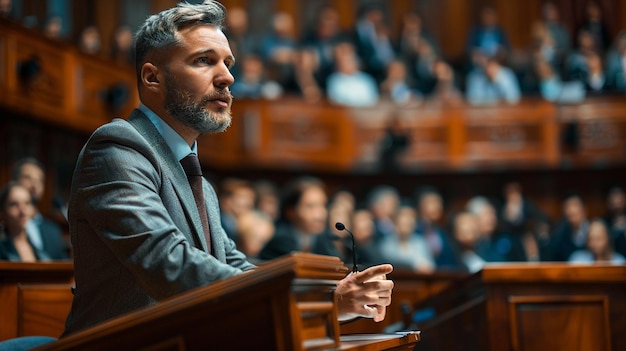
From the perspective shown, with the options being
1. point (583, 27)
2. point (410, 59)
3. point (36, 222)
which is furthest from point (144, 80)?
point (583, 27)

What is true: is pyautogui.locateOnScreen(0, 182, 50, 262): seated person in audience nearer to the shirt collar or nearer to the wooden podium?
the shirt collar

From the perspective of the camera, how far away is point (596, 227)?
692cm

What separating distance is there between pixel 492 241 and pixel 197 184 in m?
5.61

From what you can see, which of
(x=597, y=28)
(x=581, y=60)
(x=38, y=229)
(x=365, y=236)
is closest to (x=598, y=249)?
(x=365, y=236)

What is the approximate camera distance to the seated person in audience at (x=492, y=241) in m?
7.02

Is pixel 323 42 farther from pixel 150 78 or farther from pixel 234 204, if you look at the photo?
pixel 150 78

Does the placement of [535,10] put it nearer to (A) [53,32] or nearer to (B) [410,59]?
(B) [410,59]

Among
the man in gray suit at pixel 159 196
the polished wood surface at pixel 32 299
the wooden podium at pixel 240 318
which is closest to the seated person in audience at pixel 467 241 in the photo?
the polished wood surface at pixel 32 299

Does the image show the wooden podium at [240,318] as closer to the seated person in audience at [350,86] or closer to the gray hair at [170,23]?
the gray hair at [170,23]

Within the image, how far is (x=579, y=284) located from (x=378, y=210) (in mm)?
4607

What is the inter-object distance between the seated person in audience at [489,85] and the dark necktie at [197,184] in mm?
7621

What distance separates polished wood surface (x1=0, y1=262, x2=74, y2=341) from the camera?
3.34 meters

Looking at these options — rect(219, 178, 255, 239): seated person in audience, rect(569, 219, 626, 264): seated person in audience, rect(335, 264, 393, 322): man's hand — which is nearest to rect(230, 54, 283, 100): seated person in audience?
rect(219, 178, 255, 239): seated person in audience

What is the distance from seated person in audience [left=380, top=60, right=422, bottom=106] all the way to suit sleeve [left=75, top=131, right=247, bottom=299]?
7727mm
